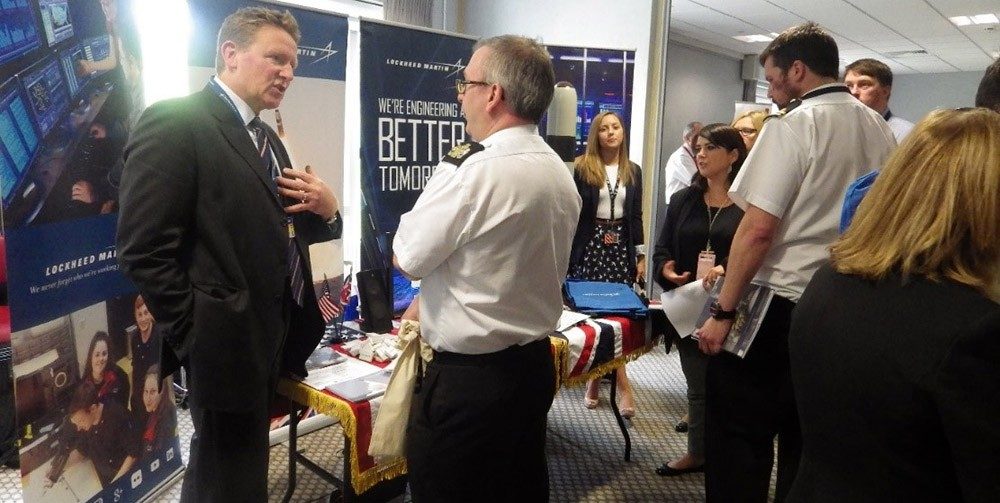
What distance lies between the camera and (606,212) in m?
3.18

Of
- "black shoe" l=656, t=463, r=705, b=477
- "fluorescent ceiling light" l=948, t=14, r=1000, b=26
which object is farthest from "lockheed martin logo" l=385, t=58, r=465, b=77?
"fluorescent ceiling light" l=948, t=14, r=1000, b=26

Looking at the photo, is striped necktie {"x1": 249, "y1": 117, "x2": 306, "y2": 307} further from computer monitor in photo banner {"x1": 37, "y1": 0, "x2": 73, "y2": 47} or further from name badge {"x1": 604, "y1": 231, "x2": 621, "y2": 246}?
name badge {"x1": 604, "y1": 231, "x2": 621, "y2": 246}

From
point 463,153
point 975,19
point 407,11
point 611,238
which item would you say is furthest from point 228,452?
point 975,19

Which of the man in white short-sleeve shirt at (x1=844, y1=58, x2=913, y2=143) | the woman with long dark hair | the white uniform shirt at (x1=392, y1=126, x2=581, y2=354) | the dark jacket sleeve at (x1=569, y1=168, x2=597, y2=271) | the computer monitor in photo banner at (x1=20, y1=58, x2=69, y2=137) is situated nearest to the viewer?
the white uniform shirt at (x1=392, y1=126, x2=581, y2=354)

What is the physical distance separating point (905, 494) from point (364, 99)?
90.5 inches

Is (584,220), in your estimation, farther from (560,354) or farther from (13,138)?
(13,138)

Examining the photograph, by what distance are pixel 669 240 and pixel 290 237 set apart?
1.62 metres

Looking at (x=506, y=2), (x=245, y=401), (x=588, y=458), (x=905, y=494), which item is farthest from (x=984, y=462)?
(x=506, y=2)

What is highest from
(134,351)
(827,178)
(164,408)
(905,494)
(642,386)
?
(827,178)

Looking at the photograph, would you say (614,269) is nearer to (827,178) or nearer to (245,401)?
(827,178)

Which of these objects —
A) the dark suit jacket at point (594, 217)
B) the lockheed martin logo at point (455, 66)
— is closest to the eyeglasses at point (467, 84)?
the lockheed martin logo at point (455, 66)

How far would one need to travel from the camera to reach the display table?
173 centimetres

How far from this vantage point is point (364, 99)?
2.64 m

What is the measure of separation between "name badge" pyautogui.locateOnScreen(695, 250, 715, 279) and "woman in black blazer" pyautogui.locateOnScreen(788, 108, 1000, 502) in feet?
4.86
